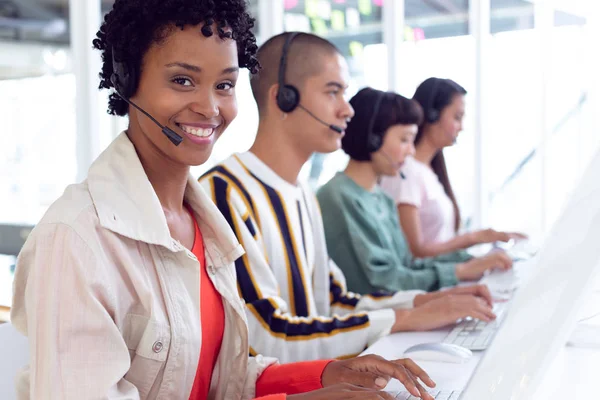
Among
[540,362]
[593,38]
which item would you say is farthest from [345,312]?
[593,38]

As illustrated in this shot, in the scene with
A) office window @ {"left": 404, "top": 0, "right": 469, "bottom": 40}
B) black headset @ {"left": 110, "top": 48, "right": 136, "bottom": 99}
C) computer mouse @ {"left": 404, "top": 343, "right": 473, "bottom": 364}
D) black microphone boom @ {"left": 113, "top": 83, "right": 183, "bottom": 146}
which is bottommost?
computer mouse @ {"left": 404, "top": 343, "right": 473, "bottom": 364}

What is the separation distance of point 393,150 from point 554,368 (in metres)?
1.49

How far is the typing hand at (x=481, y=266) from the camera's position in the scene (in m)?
2.15

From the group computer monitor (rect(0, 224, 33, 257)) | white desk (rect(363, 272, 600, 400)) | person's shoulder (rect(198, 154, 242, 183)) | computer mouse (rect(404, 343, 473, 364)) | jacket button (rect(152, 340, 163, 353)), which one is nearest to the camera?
white desk (rect(363, 272, 600, 400))

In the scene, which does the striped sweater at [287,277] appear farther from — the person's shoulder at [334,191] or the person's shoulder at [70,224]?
the person's shoulder at [70,224]

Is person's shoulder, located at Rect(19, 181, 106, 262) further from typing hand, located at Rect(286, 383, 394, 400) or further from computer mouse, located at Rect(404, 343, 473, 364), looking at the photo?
computer mouse, located at Rect(404, 343, 473, 364)

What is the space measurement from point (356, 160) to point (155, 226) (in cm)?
139

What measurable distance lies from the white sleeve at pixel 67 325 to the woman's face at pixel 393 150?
154 cm

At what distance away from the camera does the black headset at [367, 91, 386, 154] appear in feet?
7.48

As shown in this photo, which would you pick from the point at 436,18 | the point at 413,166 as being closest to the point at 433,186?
the point at 413,166

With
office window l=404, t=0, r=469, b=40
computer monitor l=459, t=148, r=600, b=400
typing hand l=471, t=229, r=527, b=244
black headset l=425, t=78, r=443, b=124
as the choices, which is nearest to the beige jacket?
computer monitor l=459, t=148, r=600, b=400

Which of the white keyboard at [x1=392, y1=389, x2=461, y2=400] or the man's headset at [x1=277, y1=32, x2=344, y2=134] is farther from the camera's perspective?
the man's headset at [x1=277, y1=32, x2=344, y2=134]

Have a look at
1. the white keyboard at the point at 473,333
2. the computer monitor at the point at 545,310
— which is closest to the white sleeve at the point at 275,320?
the white keyboard at the point at 473,333

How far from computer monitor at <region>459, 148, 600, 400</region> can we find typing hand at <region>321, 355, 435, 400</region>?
0.89 ft
